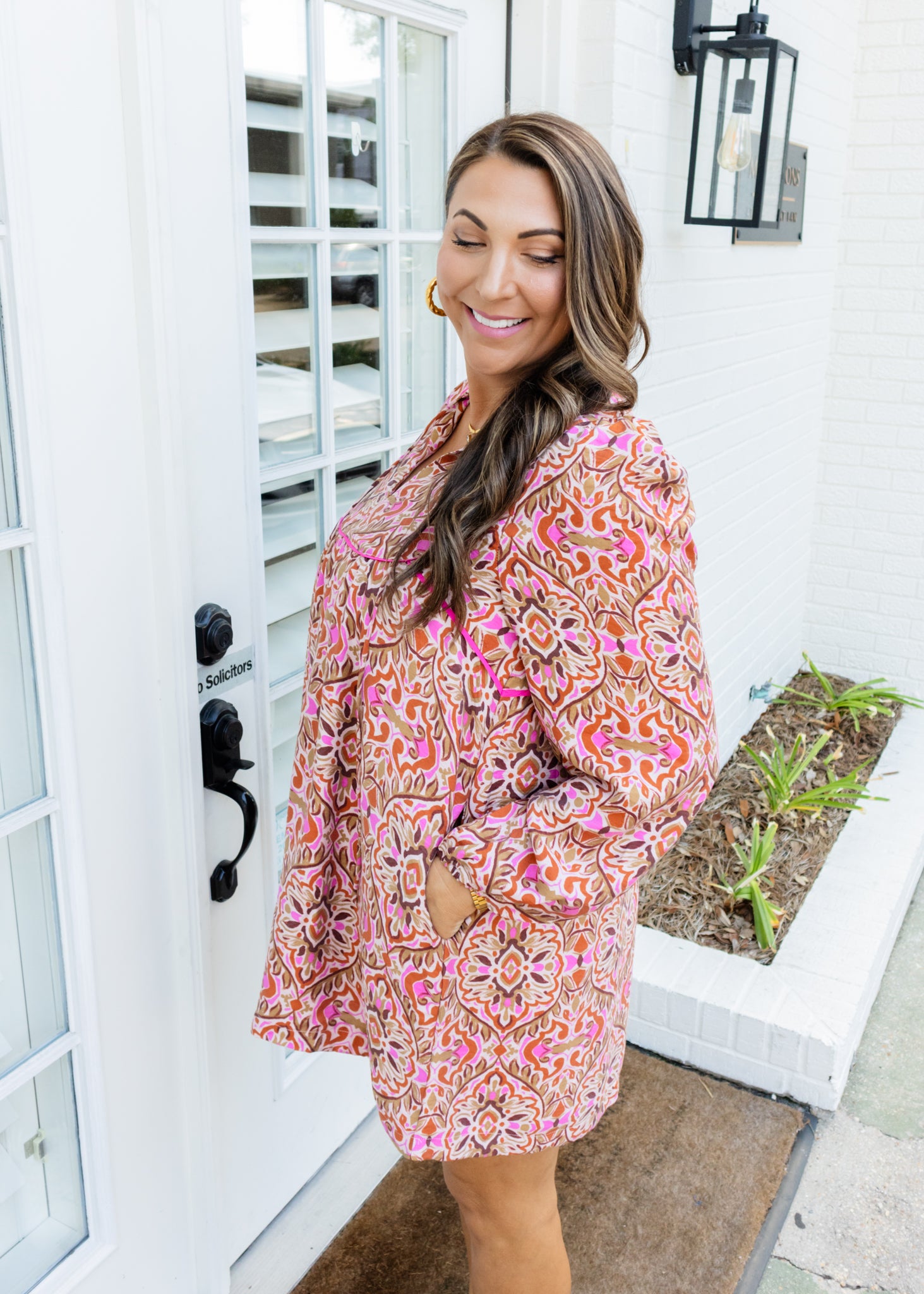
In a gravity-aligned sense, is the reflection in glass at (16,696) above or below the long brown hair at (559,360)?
below

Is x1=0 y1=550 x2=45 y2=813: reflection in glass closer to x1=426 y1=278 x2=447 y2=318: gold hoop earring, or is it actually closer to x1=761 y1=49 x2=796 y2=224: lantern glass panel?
x1=426 y1=278 x2=447 y2=318: gold hoop earring

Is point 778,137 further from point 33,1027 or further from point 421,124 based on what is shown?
point 33,1027

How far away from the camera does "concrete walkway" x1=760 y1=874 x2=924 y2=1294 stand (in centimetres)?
202

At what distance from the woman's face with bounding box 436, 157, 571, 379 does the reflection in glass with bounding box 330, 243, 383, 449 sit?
21.3 inches

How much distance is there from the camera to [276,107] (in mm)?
1608

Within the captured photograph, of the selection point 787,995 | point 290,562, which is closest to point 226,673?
point 290,562

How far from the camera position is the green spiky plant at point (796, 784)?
3316mm

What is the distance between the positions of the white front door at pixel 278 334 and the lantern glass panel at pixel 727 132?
0.66 metres

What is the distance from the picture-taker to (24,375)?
1.25 metres

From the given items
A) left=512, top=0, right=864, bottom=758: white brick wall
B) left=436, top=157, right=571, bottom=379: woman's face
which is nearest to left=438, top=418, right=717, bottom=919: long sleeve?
left=436, top=157, right=571, bottom=379: woman's face

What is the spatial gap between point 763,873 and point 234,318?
2.15m

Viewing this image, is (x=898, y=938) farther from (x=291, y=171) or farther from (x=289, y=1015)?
(x=291, y=171)

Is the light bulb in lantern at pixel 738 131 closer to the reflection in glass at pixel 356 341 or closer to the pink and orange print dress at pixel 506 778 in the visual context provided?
the reflection in glass at pixel 356 341

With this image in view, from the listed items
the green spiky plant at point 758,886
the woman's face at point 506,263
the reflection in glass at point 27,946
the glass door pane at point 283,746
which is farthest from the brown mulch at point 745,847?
the woman's face at point 506,263
